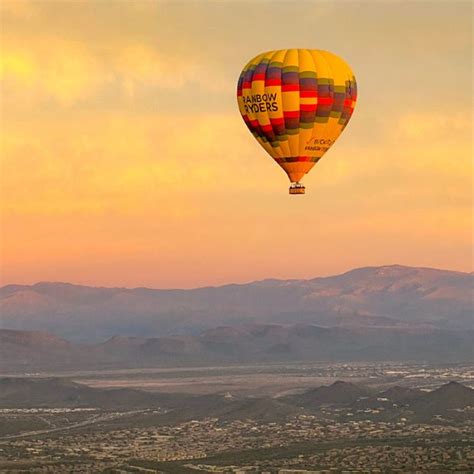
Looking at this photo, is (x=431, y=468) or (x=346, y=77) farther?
(x=431, y=468)

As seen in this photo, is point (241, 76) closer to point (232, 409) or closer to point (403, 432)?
point (403, 432)

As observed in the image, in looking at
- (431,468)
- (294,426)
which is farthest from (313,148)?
(294,426)

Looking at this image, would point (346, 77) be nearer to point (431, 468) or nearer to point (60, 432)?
point (431, 468)

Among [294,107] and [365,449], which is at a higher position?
[294,107]

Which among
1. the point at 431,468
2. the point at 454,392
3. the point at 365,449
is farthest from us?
the point at 454,392

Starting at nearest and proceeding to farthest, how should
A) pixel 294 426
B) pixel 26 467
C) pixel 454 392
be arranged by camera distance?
pixel 26 467
pixel 294 426
pixel 454 392

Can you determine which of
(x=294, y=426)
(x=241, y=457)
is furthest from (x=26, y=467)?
(x=294, y=426)
